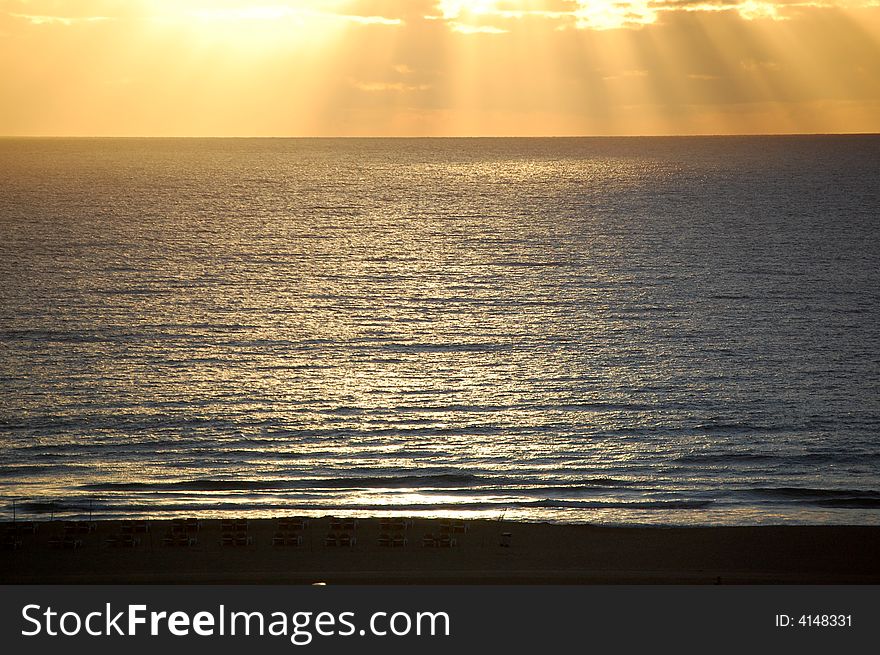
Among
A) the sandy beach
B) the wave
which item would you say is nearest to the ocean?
the wave

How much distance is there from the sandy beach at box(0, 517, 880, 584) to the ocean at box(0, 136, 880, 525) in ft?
Answer: 9.23

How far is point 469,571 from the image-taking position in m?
34.0

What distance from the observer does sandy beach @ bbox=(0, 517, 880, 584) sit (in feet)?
110

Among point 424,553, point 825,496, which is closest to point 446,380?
point 825,496

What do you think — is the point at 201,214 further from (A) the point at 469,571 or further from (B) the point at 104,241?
(A) the point at 469,571

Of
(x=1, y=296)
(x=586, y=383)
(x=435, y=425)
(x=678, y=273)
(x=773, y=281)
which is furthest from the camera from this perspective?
(x=678, y=273)

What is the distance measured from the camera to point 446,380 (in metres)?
61.4

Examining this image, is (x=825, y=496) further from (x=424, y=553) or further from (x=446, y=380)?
(x=446, y=380)

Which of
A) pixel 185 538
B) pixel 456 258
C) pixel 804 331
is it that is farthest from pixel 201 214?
pixel 185 538

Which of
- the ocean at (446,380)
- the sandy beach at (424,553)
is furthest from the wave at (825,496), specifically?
the sandy beach at (424,553)

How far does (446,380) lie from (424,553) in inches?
1027

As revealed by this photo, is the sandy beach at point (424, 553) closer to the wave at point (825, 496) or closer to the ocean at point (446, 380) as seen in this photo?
the ocean at point (446, 380)

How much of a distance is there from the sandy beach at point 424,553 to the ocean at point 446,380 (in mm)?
2815

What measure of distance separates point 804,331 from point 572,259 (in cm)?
3939
